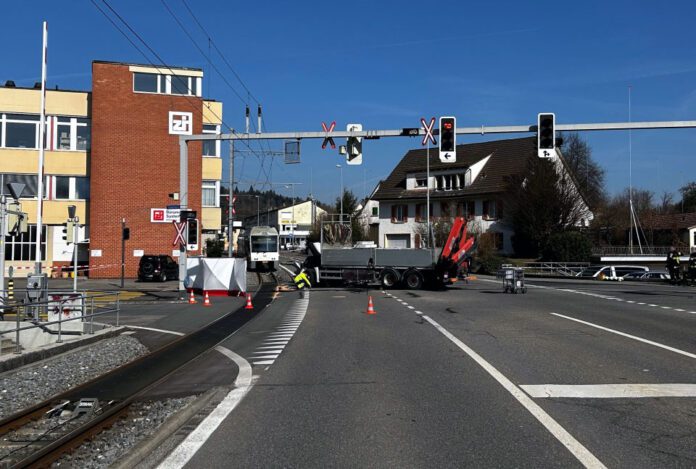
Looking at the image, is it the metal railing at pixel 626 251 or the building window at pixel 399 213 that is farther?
the building window at pixel 399 213

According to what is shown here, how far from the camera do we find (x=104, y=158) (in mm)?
45406

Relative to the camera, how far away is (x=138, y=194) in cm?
4606

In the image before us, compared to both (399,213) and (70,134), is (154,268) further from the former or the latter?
(399,213)

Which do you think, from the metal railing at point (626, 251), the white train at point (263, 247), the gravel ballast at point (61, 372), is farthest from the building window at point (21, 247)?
the metal railing at point (626, 251)

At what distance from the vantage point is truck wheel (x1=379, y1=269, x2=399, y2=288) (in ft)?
113

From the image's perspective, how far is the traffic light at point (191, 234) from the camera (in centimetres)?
2716

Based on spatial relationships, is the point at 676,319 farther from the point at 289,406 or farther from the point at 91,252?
the point at 91,252

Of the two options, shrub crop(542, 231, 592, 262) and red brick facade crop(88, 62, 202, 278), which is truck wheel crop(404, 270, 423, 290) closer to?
red brick facade crop(88, 62, 202, 278)

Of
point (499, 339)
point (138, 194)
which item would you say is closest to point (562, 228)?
point (138, 194)

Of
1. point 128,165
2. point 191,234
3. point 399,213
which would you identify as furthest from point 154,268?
point 399,213

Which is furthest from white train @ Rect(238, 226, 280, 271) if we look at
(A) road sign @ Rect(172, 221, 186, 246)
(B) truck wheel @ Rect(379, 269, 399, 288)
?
(A) road sign @ Rect(172, 221, 186, 246)

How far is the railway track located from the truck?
835 inches

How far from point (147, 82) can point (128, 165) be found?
6.10 meters

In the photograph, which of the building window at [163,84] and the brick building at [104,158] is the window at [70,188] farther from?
the building window at [163,84]
